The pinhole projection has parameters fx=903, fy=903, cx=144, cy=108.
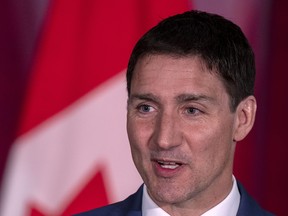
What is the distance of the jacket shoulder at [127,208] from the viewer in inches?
63.5

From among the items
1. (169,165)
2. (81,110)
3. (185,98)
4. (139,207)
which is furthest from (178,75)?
(81,110)

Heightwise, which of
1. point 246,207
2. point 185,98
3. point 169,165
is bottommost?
point 246,207

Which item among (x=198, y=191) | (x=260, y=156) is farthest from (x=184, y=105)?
(x=260, y=156)

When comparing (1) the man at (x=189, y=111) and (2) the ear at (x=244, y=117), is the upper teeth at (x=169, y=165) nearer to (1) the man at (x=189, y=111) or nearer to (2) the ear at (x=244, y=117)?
(1) the man at (x=189, y=111)

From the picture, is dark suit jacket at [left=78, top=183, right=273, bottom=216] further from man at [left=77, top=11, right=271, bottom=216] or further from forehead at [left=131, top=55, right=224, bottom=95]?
forehead at [left=131, top=55, right=224, bottom=95]

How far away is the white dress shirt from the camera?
1566 mm

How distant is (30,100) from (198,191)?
0.71 meters

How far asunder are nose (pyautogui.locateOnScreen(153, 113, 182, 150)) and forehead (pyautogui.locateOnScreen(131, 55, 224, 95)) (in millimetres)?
51

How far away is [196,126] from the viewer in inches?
58.9

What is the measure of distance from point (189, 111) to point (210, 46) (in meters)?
0.12

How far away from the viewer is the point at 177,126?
1.48 meters

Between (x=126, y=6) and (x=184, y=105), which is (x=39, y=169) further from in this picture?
(x=184, y=105)

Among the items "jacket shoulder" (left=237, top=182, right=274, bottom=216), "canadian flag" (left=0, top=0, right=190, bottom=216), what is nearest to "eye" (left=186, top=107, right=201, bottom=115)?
"jacket shoulder" (left=237, top=182, right=274, bottom=216)

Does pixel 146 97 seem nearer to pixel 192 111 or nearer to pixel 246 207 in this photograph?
pixel 192 111
